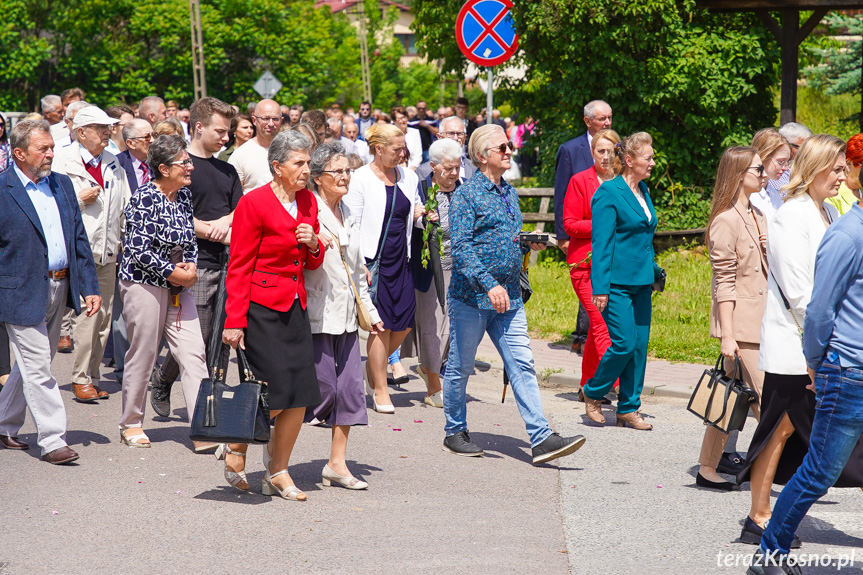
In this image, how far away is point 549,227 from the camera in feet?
52.2

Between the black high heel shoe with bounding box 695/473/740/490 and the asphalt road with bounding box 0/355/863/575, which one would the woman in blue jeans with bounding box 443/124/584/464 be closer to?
the asphalt road with bounding box 0/355/863/575

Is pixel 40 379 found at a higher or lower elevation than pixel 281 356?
lower

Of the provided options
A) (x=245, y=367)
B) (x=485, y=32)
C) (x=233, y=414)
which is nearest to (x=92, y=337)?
(x=245, y=367)

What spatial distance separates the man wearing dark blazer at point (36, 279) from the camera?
6352 mm

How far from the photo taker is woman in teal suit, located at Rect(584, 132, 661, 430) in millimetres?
7301

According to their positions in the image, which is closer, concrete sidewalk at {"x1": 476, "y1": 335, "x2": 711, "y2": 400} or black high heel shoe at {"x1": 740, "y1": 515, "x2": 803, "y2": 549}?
black high heel shoe at {"x1": 740, "y1": 515, "x2": 803, "y2": 549}

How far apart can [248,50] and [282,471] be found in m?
46.5

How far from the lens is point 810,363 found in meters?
4.57

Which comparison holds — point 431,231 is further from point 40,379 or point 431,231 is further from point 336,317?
point 40,379

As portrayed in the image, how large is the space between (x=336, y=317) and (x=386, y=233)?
89.6 inches

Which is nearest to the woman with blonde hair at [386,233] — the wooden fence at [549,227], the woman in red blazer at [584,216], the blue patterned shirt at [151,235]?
the woman in red blazer at [584,216]

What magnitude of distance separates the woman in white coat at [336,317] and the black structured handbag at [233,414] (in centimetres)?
52

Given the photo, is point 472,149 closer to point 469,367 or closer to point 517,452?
point 469,367

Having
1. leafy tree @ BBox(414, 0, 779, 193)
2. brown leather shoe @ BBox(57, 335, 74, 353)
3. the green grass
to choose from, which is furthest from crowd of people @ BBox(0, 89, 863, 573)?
leafy tree @ BBox(414, 0, 779, 193)
